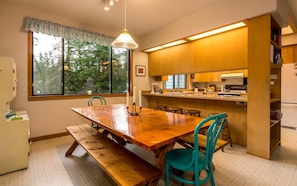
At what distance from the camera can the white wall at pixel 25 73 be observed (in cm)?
300

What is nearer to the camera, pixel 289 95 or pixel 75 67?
pixel 75 67

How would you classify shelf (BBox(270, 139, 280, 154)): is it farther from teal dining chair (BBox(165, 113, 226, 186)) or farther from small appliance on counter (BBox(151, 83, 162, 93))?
small appliance on counter (BBox(151, 83, 162, 93))

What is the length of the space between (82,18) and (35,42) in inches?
44.3

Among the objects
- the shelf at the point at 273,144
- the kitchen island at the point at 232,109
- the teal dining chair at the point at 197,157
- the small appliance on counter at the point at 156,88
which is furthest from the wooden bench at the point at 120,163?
the small appliance on counter at the point at 156,88

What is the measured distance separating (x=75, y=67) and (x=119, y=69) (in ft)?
4.00

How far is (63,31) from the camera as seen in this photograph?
3516 mm

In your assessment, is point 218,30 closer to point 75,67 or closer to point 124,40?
point 124,40

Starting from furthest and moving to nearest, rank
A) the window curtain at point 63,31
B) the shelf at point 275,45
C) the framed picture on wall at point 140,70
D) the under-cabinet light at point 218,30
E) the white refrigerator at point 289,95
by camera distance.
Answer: the framed picture on wall at point 140,70 < the white refrigerator at point 289,95 < the window curtain at point 63,31 < the under-cabinet light at point 218,30 < the shelf at point 275,45

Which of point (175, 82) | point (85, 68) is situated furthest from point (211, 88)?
point (85, 68)

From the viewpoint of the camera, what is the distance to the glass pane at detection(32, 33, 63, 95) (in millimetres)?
3371

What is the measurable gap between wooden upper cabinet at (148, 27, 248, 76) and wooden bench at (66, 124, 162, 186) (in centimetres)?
260

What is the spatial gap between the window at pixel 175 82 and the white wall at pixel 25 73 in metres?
3.12

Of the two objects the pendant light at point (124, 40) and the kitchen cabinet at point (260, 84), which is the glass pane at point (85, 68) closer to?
the pendant light at point (124, 40)

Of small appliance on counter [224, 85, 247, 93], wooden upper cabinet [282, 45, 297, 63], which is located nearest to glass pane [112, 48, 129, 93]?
small appliance on counter [224, 85, 247, 93]
